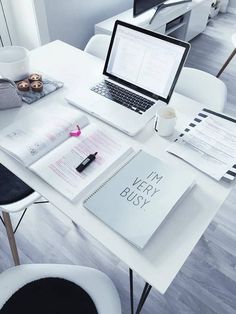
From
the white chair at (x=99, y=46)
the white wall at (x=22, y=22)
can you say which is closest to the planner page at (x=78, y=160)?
the white chair at (x=99, y=46)

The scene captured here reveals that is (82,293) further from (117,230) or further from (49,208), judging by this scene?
(49,208)

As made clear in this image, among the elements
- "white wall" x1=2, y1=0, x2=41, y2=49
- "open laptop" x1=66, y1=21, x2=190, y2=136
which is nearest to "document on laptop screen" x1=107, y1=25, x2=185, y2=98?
"open laptop" x1=66, y1=21, x2=190, y2=136

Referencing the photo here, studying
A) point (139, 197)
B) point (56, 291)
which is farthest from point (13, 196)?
point (139, 197)

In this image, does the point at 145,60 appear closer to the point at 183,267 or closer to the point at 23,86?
the point at 23,86

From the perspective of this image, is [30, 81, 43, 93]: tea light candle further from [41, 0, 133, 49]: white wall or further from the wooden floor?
[41, 0, 133, 49]: white wall

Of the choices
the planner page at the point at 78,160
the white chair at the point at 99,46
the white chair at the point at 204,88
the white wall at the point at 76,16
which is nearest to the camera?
the planner page at the point at 78,160

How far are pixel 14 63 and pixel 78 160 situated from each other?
516 millimetres

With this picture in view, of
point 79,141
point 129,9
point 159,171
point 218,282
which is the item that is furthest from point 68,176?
point 129,9

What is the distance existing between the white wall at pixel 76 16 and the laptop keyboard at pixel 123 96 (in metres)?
1.30

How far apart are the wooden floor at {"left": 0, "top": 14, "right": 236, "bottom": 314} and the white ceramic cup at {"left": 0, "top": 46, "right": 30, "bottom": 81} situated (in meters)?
0.76

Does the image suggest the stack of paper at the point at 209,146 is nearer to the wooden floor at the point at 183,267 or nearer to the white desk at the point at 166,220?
the white desk at the point at 166,220

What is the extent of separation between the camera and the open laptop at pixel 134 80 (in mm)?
988

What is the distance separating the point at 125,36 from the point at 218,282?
3.80 feet

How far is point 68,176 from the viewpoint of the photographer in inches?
31.9
